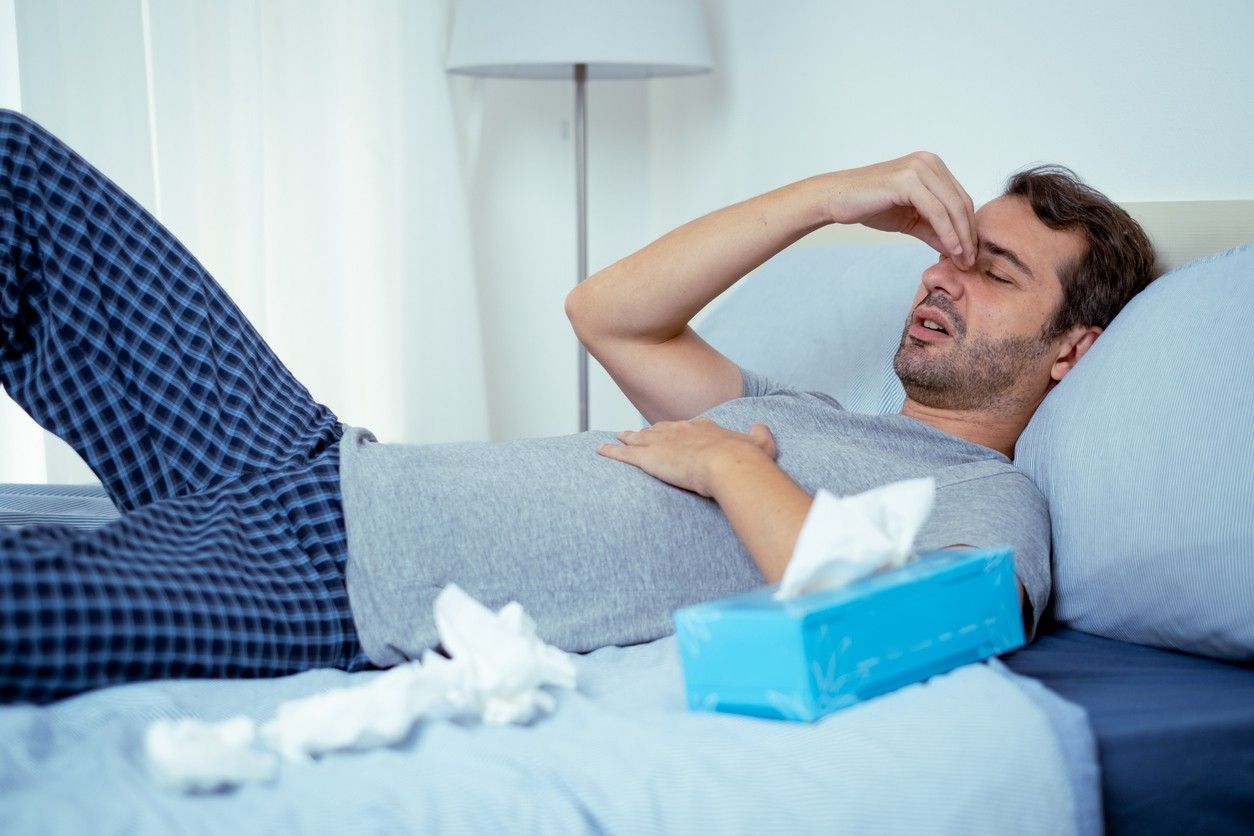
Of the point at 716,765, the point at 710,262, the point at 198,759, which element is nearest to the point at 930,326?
the point at 710,262

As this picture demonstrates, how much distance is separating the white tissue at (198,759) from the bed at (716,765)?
11 millimetres

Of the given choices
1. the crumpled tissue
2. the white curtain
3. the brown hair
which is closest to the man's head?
the brown hair

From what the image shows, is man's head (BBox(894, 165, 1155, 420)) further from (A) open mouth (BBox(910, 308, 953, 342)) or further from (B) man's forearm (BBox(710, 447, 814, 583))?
(B) man's forearm (BBox(710, 447, 814, 583))

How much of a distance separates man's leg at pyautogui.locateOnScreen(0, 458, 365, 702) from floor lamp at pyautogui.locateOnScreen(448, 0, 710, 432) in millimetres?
1325

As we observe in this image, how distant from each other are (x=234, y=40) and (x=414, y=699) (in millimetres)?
1953

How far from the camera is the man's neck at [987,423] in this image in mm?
1488

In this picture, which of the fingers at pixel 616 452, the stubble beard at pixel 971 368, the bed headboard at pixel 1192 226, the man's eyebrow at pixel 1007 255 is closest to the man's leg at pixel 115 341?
the fingers at pixel 616 452

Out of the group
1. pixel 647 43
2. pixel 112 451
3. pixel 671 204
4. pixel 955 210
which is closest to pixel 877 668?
pixel 955 210

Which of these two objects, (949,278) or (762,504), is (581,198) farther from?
(762,504)

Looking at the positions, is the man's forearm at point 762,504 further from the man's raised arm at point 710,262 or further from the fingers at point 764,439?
the man's raised arm at point 710,262

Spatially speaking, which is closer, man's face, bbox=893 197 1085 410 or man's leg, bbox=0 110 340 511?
man's leg, bbox=0 110 340 511

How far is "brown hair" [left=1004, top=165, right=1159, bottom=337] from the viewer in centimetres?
145

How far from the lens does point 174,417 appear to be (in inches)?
51.0

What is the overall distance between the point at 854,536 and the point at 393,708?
0.35 m
